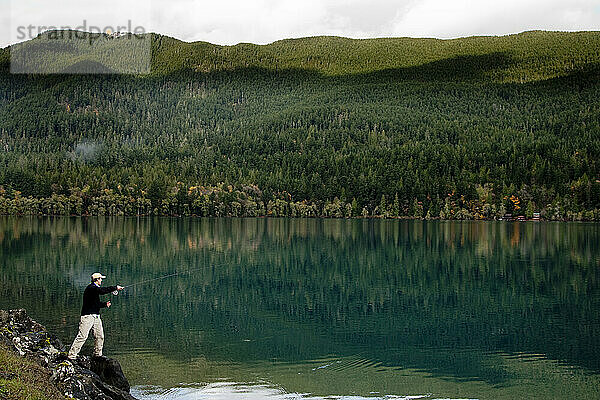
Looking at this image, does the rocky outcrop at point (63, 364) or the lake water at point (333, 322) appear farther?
the lake water at point (333, 322)

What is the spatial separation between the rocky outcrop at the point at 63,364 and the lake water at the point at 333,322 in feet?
5.04

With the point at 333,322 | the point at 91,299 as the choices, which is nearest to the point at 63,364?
the point at 91,299

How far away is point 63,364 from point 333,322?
56.6 ft

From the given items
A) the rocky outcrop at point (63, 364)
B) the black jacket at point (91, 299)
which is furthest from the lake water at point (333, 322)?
the black jacket at point (91, 299)

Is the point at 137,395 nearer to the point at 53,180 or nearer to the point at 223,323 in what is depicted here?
the point at 223,323

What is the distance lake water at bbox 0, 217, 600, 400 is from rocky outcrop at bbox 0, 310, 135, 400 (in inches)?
60.5

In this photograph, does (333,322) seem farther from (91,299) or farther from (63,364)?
(63,364)

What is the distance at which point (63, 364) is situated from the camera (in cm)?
1625

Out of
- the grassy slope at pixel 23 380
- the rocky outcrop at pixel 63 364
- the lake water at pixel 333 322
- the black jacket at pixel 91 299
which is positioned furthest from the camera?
the lake water at pixel 333 322

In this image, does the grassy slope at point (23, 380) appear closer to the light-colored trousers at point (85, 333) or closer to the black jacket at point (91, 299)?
the light-colored trousers at point (85, 333)

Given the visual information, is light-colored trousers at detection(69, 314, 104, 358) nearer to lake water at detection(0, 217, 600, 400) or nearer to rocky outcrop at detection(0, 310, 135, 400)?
rocky outcrop at detection(0, 310, 135, 400)

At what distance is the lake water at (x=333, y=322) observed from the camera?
2183 centimetres

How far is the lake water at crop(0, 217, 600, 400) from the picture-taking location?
21828 mm

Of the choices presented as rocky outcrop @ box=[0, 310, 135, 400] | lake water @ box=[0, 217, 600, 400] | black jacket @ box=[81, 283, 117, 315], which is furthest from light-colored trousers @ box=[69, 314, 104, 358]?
lake water @ box=[0, 217, 600, 400]
